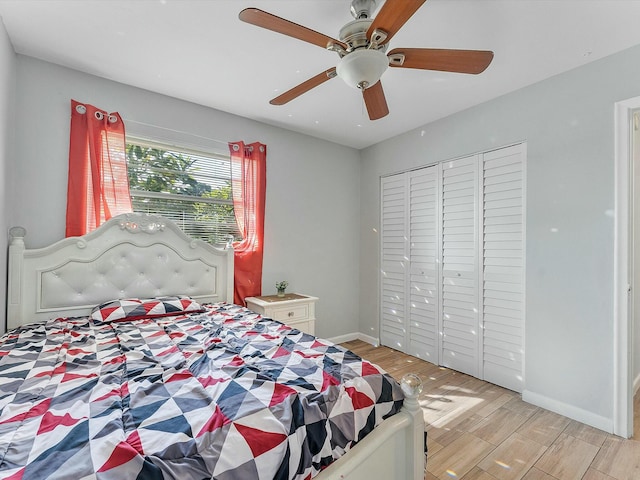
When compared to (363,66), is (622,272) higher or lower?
lower

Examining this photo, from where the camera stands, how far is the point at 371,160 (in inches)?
159

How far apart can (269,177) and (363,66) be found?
2.02 metres

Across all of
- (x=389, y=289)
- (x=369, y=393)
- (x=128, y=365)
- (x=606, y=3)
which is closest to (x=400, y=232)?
(x=389, y=289)

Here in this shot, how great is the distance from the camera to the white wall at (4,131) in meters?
1.89

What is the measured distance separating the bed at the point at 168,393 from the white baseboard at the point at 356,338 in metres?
1.86

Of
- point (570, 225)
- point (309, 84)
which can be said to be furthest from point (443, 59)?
point (570, 225)

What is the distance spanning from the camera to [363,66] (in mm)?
1525

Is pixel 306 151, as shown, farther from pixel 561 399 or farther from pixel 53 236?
pixel 561 399

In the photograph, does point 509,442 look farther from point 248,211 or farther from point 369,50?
point 248,211

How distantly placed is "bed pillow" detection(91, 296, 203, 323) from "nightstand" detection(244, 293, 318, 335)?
585mm

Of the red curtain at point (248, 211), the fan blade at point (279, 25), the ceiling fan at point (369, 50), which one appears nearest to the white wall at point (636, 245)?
the ceiling fan at point (369, 50)

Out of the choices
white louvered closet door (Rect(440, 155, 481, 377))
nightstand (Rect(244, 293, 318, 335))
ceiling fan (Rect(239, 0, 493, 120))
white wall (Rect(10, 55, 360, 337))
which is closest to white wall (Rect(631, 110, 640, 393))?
white louvered closet door (Rect(440, 155, 481, 377))

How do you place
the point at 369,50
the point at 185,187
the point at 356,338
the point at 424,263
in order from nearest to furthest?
the point at 369,50 → the point at 185,187 → the point at 424,263 → the point at 356,338

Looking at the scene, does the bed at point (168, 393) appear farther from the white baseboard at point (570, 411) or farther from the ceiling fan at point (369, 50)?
the white baseboard at point (570, 411)
